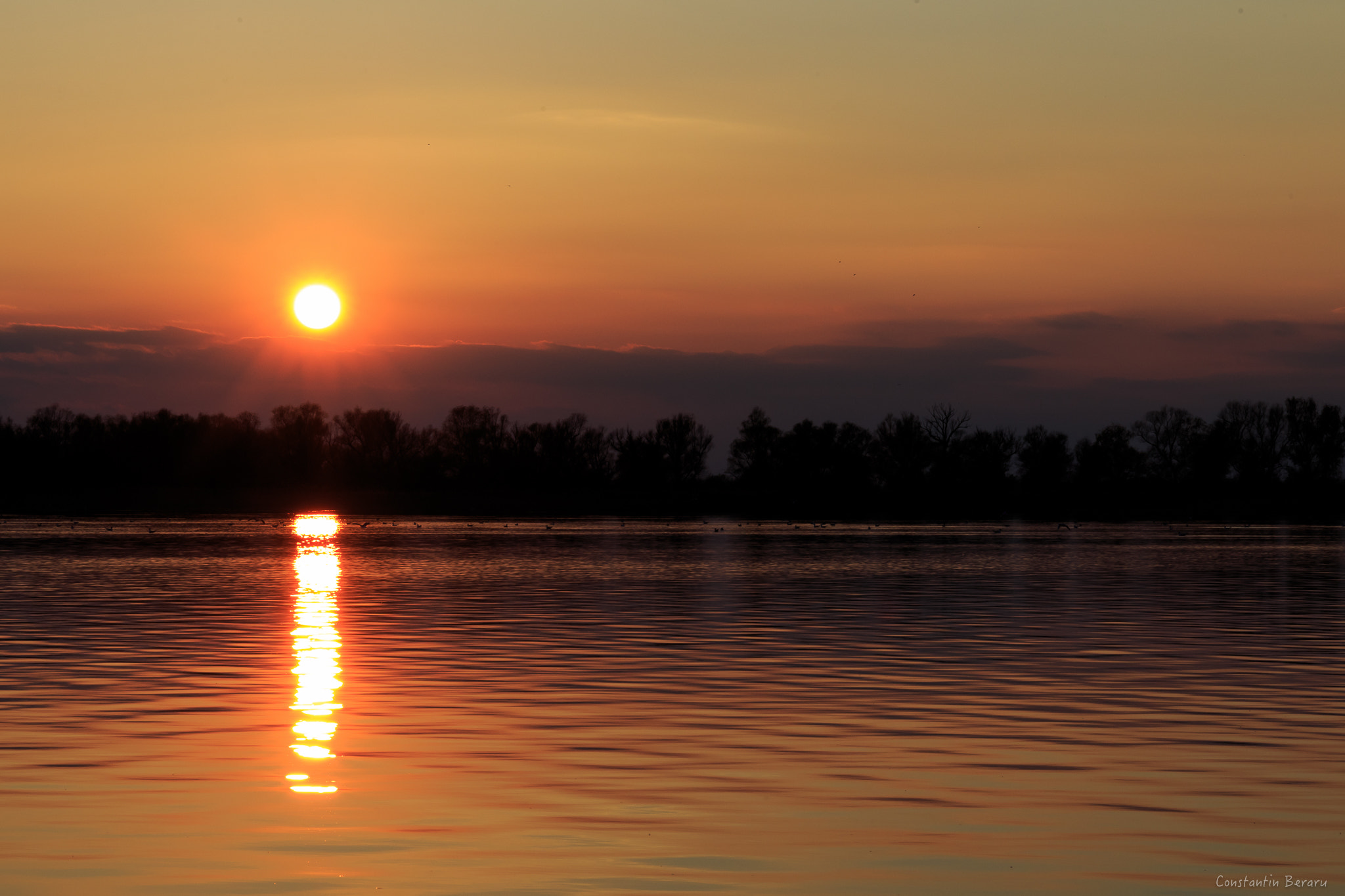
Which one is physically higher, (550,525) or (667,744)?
(667,744)

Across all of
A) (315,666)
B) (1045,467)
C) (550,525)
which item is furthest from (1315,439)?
(315,666)

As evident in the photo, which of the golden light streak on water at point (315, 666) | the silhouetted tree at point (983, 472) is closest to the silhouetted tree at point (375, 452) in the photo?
the silhouetted tree at point (983, 472)

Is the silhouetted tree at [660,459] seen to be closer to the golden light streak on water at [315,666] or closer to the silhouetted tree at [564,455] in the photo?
the silhouetted tree at [564,455]

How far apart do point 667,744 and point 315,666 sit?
9.48 metres

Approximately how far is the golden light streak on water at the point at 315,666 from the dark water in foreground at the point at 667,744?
Result: 125 mm

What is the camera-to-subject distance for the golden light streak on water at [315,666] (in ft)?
53.7

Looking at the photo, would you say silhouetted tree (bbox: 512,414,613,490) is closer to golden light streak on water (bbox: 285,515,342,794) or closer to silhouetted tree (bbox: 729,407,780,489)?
silhouetted tree (bbox: 729,407,780,489)

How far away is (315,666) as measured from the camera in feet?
80.2

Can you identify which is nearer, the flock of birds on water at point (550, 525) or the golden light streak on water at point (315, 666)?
the golden light streak on water at point (315, 666)

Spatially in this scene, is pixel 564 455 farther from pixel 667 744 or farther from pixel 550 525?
pixel 667 744

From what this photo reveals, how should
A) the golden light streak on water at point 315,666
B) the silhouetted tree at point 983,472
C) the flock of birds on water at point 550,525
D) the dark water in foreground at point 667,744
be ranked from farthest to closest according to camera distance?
the silhouetted tree at point 983,472
the flock of birds on water at point 550,525
the golden light streak on water at point 315,666
the dark water in foreground at point 667,744

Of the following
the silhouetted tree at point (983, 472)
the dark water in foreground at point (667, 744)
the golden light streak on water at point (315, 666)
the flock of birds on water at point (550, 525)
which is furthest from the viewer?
the silhouetted tree at point (983, 472)

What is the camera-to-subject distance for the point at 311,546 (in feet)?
268

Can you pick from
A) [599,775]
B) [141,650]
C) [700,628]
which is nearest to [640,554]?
[700,628]
